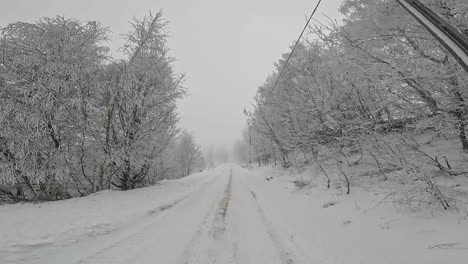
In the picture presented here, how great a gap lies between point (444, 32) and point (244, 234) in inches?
170

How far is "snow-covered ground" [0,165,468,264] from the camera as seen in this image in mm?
3095

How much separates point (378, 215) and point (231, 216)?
352 cm

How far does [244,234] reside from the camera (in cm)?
450

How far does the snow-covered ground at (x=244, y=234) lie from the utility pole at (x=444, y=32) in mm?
2278

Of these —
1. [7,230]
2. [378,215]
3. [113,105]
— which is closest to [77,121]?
[113,105]

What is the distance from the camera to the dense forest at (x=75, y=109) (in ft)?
23.2

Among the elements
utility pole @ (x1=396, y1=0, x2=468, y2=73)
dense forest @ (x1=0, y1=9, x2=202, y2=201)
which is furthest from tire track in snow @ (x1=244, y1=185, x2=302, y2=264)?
dense forest @ (x1=0, y1=9, x2=202, y2=201)

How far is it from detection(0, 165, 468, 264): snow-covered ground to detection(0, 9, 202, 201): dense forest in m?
1.83

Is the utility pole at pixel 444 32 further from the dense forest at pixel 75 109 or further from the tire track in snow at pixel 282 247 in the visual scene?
the dense forest at pixel 75 109

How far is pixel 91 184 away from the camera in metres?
9.70

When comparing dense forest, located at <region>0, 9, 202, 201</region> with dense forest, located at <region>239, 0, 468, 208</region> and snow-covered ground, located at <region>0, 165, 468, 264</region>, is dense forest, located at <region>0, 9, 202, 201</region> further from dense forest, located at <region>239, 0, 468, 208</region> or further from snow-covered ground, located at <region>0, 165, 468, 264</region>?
dense forest, located at <region>239, 0, 468, 208</region>

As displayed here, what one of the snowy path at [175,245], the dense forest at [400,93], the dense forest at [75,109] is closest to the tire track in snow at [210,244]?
the snowy path at [175,245]

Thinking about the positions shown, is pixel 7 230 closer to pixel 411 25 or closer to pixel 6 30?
pixel 6 30

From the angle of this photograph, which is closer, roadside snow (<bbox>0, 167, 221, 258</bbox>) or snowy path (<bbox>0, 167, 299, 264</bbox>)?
snowy path (<bbox>0, 167, 299, 264</bbox>)
